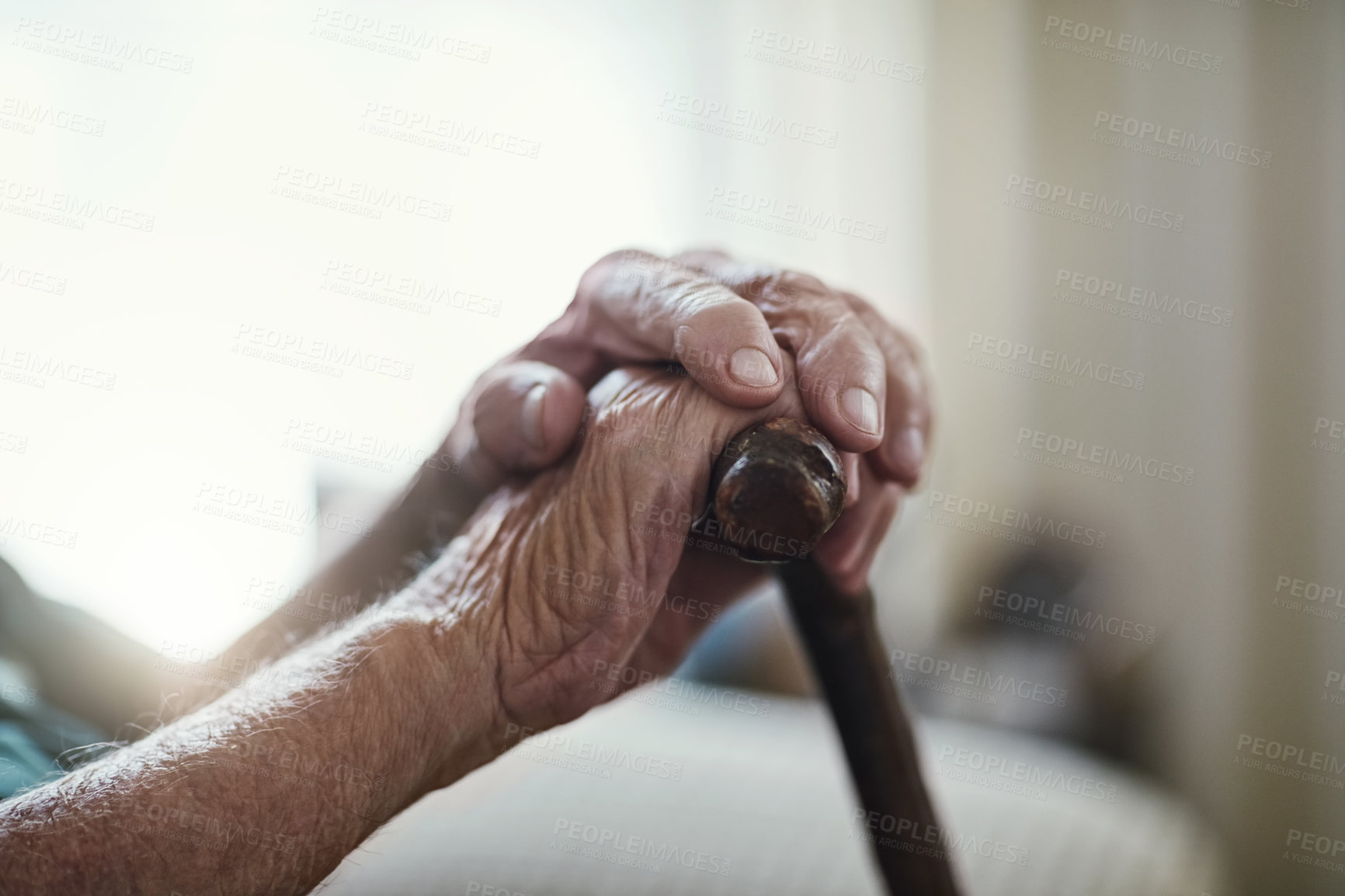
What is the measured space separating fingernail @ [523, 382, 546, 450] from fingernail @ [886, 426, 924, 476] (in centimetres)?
30

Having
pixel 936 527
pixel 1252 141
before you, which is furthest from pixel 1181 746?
pixel 1252 141

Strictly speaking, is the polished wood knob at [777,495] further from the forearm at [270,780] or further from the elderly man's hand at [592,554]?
the forearm at [270,780]

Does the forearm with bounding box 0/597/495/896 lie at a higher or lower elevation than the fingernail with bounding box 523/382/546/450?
lower

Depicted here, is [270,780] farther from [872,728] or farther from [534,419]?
[872,728]

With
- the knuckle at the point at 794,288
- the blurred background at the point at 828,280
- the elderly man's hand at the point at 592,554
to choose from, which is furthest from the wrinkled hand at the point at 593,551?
the blurred background at the point at 828,280

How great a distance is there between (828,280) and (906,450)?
1740 mm

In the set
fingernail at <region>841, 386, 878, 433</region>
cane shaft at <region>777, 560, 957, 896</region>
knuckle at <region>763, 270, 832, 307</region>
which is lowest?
cane shaft at <region>777, 560, 957, 896</region>

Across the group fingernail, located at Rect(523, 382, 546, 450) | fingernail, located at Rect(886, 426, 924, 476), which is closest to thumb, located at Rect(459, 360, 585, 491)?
fingernail, located at Rect(523, 382, 546, 450)

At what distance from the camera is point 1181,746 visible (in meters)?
2.21

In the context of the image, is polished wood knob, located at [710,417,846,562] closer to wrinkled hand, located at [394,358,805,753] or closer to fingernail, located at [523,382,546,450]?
wrinkled hand, located at [394,358,805,753]

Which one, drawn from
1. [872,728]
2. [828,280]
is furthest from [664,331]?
[828,280]

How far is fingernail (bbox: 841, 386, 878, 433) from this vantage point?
0.55 metres

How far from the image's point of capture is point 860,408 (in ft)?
1.84

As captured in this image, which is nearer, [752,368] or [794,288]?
[752,368]
